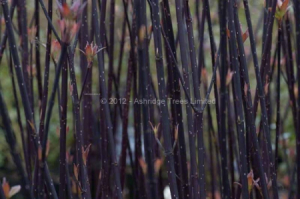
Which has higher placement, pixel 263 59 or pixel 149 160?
pixel 263 59

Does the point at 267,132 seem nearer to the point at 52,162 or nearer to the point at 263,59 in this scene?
the point at 263,59

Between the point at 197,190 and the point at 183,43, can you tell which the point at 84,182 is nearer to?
the point at 197,190

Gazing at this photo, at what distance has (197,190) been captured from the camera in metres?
1.10

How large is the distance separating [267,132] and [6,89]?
317 centimetres

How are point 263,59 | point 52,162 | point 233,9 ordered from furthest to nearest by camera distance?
point 52,162 < point 263,59 < point 233,9

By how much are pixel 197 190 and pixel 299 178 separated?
14.2 inches

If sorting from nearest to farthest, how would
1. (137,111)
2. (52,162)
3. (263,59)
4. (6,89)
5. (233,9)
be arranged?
(233,9) < (263,59) < (137,111) < (52,162) < (6,89)

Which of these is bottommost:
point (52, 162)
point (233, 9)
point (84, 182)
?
point (52, 162)

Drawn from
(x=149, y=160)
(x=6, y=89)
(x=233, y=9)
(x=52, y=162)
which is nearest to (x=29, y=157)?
(x=149, y=160)

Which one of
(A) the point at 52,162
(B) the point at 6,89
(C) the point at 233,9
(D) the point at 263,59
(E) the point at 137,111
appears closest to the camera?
(C) the point at 233,9

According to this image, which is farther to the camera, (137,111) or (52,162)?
(52,162)

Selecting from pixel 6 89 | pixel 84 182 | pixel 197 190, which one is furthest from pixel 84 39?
pixel 6 89

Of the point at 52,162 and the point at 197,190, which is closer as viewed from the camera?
the point at 197,190

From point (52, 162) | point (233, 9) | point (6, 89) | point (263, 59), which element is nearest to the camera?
point (233, 9)
